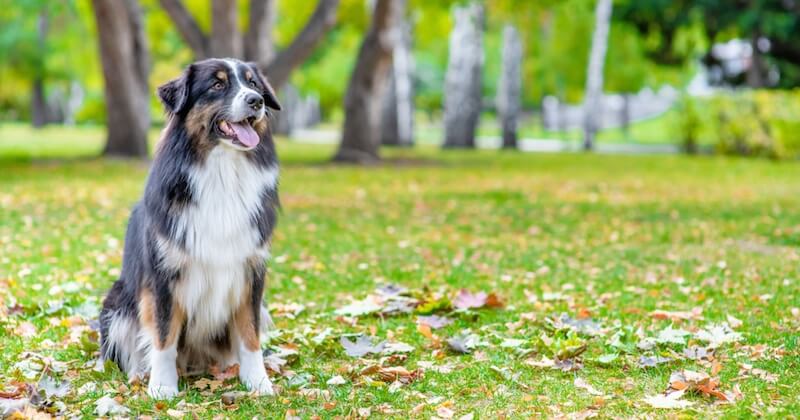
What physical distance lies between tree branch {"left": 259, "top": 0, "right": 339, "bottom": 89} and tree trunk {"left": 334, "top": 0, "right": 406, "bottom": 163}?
0.99m

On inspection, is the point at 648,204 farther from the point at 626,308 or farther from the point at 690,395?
the point at 690,395

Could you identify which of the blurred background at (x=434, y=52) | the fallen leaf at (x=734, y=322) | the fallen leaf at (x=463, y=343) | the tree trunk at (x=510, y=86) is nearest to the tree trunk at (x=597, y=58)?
the blurred background at (x=434, y=52)

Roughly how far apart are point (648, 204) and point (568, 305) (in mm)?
7218

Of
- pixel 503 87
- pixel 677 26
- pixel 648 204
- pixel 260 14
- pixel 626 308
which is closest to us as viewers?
pixel 626 308

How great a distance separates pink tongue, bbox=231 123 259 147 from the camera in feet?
14.9

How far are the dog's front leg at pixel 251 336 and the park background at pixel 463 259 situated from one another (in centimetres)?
16

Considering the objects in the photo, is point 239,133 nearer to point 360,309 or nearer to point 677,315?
point 360,309

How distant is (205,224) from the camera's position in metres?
4.57

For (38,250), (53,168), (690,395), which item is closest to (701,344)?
(690,395)

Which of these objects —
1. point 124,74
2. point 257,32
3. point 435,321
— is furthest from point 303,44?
point 435,321

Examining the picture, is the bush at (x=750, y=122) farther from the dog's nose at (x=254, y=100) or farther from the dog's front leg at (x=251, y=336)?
the dog's nose at (x=254, y=100)

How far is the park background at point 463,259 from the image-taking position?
4684mm

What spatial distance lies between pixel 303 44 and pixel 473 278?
13311mm

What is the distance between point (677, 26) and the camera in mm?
29812
